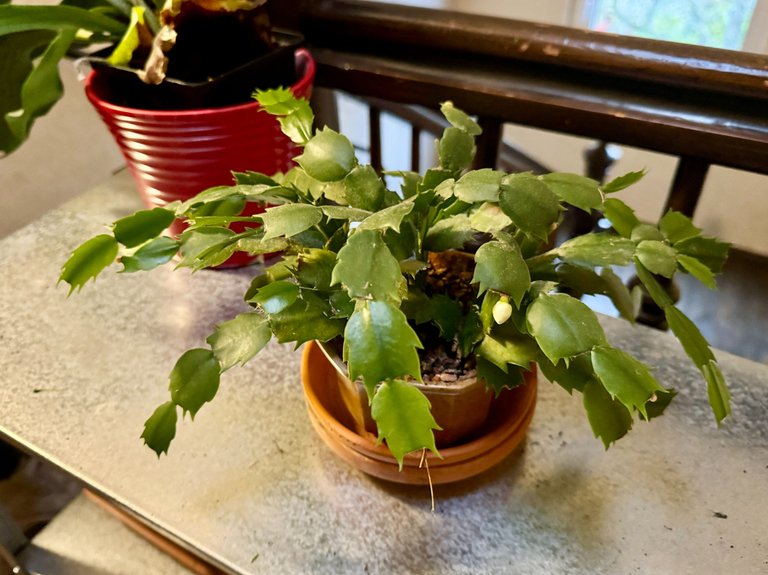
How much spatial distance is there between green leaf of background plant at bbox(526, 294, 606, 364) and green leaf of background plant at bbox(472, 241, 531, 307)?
0.05 feet

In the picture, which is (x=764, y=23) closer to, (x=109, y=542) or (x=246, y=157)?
(x=246, y=157)

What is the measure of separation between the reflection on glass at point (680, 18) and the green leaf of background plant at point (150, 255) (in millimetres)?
2239

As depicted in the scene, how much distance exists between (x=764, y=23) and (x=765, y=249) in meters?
0.79

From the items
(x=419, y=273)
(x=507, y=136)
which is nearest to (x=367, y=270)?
(x=419, y=273)

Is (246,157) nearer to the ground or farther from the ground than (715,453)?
farther from the ground

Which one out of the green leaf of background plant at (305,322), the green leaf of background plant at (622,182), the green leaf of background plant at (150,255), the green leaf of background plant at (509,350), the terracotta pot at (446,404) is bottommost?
the terracotta pot at (446,404)

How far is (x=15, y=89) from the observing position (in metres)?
0.80

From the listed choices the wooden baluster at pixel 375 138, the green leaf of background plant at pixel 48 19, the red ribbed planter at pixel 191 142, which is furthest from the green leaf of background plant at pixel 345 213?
the wooden baluster at pixel 375 138

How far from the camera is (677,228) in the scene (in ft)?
1.86

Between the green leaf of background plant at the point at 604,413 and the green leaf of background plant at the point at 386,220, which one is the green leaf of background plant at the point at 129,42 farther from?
the green leaf of background plant at the point at 604,413

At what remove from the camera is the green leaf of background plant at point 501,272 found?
0.42 meters

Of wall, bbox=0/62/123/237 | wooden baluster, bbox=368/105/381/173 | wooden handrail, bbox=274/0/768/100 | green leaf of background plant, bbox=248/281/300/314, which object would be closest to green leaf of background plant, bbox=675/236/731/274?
wooden handrail, bbox=274/0/768/100

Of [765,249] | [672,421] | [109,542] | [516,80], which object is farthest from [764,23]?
[109,542]

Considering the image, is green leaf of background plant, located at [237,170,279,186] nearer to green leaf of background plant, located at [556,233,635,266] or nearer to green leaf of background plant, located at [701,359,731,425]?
green leaf of background plant, located at [556,233,635,266]
